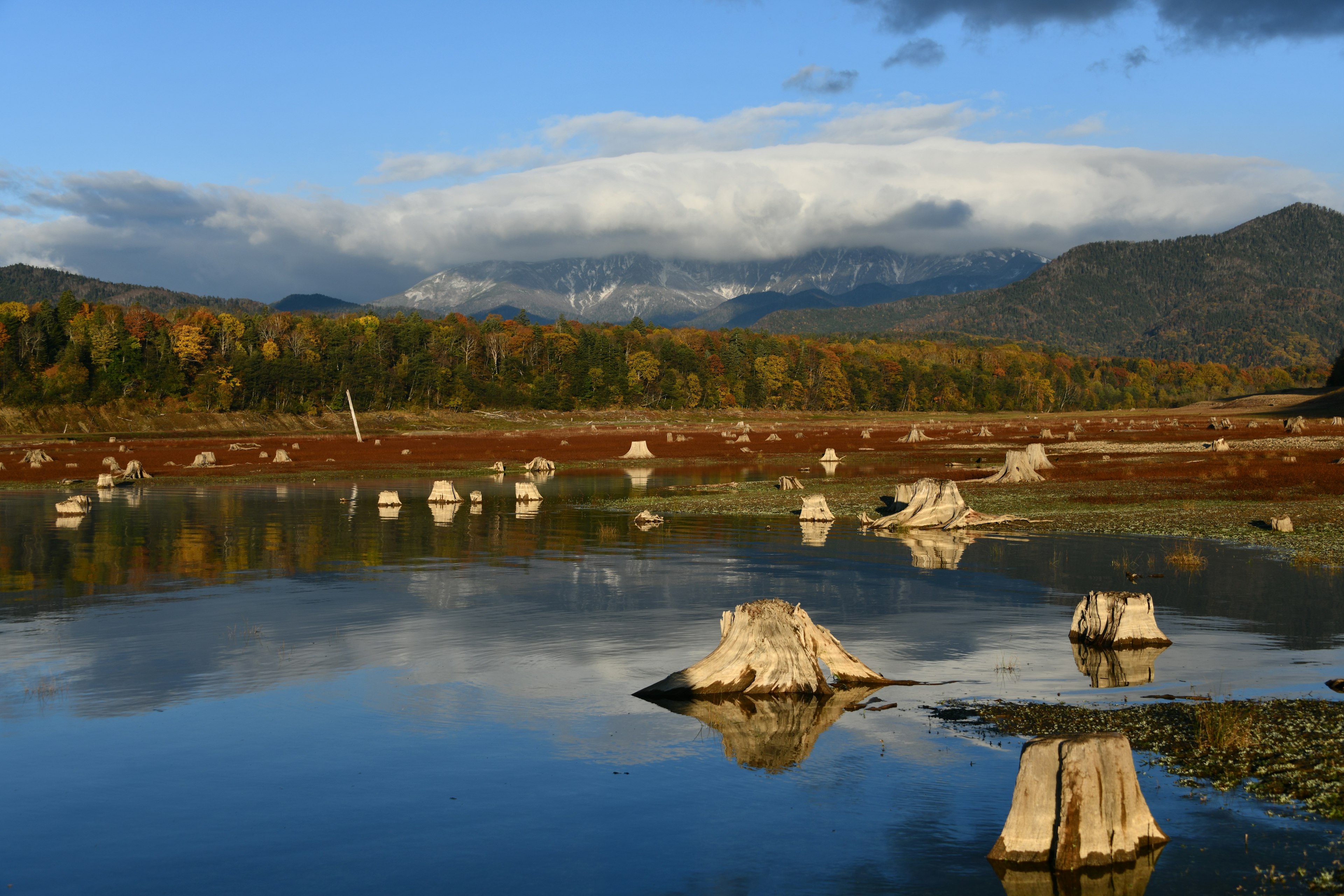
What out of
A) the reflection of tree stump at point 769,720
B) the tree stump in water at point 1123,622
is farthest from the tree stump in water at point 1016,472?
the reflection of tree stump at point 769,720

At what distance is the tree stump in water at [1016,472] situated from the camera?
5447 cm

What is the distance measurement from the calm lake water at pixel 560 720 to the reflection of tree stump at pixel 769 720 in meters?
0.07

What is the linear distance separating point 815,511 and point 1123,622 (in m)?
21.3

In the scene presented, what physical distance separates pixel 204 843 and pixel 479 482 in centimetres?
5439

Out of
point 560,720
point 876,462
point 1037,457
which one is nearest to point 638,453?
point 876,462

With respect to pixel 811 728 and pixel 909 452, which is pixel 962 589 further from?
pixel 909 452

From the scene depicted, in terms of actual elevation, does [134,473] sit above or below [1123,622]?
below

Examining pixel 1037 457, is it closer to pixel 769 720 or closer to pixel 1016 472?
pixel 1016 472

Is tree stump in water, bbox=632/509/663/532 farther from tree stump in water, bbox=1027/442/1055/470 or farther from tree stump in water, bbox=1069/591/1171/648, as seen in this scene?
tree stump in water, bbox=1027/442/1055/470

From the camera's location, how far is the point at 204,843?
10719mm

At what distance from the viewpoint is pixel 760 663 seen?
15906 mm

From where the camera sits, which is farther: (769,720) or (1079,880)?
(769,720)

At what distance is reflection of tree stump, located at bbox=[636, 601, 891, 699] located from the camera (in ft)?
51.8

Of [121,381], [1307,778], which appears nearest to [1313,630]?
[1307,778]
